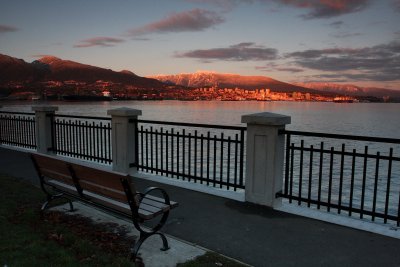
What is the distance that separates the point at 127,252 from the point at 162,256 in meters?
0.46

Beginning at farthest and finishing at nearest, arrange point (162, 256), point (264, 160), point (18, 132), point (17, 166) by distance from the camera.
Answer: point (18, 132), point (17, 166), point (264, 160), point (162, 256)

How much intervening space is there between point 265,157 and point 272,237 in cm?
177

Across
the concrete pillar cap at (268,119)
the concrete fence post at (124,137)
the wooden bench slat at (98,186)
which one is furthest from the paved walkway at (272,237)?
the concrete fence post at (124,137)

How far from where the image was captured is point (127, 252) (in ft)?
14.9

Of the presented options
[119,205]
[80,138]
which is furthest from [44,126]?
[119,205]

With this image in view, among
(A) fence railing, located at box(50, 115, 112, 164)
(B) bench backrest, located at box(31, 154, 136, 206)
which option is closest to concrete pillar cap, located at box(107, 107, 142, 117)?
(A) fence railing, located at box(50, 115, 112, 164)

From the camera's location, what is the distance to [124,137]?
9156 millimetres

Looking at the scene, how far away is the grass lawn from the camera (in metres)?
4.25

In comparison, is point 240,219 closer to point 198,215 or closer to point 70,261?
point 198,215

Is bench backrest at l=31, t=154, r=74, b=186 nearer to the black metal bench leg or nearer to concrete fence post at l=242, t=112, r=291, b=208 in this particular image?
the black metal bench leg

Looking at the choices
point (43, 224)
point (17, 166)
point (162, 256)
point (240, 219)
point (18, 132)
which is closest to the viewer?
point (162, 256)

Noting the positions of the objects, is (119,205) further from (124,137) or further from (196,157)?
(196,157)

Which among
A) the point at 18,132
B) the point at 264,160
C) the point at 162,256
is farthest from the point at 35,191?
the point at 18,132

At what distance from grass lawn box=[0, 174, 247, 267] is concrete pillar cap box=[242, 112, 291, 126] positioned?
277 cm
